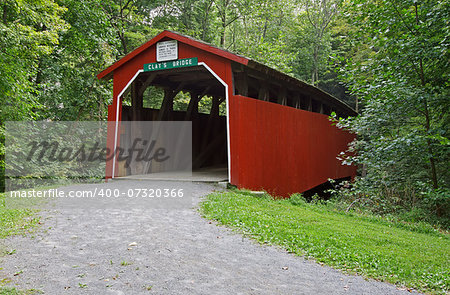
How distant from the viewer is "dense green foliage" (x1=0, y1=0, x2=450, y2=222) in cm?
606

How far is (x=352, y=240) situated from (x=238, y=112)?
3.96 meters

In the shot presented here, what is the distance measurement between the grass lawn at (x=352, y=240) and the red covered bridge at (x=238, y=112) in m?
1.64

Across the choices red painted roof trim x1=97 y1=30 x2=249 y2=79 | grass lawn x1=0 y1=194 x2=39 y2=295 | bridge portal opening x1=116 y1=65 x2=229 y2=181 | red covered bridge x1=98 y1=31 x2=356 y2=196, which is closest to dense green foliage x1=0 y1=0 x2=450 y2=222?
red covered bridge x1=98 y1=31 x2=356 y2=196

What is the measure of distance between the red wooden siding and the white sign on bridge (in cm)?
195

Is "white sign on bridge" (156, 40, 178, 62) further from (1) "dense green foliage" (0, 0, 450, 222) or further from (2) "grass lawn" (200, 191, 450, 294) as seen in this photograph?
(2) "grass lawn" (200, 191, 450, 294)

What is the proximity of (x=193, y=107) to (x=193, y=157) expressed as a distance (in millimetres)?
1732

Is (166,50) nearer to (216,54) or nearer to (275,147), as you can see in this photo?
(216,54)

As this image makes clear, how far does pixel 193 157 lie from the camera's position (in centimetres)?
1246

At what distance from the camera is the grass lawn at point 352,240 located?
3.44 meters

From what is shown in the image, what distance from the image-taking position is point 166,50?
28.2 ft

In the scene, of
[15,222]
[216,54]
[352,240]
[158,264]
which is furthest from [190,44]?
[158,264]

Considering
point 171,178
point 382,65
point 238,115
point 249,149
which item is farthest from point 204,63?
point 382,65

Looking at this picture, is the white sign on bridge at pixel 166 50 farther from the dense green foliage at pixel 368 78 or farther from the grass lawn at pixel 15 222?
the grass lawn at pixel 15 222

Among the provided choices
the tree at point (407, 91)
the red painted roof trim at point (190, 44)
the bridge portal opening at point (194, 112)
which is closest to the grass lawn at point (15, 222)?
the bridge portal opening at point (194, 112)
